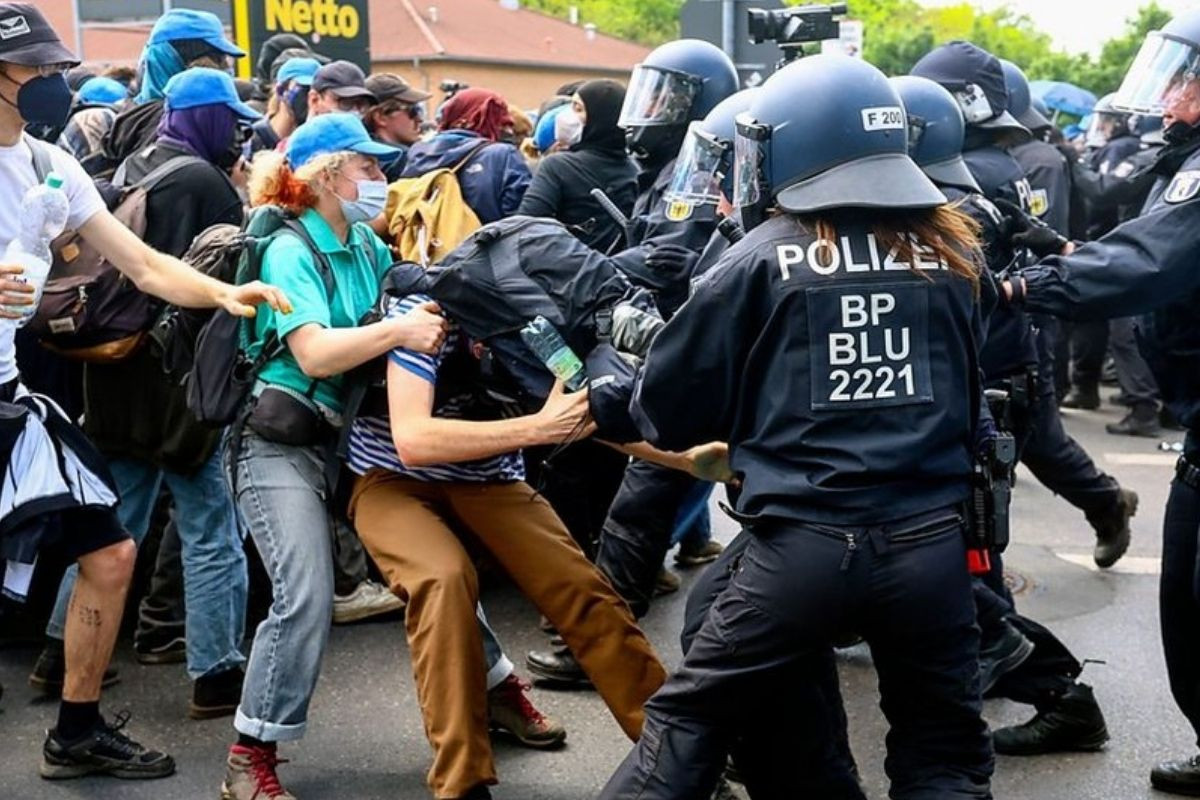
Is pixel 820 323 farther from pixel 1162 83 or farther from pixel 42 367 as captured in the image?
pixel 42 367

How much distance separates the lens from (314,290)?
13.5 ft

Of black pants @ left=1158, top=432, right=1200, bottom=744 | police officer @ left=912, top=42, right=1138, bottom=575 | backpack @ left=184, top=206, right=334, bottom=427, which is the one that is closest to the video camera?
police officer @ left=912, top=42, right=1138, bottom=575

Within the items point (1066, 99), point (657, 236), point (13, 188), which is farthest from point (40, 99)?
point (1066, 99)

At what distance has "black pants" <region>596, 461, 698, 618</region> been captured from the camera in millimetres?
5219

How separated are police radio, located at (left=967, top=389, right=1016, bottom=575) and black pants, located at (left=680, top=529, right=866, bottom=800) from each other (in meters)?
0.40

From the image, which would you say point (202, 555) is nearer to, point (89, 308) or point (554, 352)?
point (89, 308)

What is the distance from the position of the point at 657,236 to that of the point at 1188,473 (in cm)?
185

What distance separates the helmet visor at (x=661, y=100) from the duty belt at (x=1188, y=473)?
242 centimetres

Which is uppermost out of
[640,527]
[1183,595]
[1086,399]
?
[1183,595]

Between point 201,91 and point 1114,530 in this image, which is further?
point 1114,530

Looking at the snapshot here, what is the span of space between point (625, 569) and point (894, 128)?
2482 mm

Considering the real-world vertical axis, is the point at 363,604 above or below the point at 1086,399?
above

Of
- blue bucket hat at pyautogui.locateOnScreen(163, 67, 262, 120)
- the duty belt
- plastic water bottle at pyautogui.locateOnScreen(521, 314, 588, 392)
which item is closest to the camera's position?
plastic water bottle at pyautogui.locateOnScreen(521, 314, 588, 392)

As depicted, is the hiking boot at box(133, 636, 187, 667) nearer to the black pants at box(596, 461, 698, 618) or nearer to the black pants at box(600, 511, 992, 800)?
the black pants at box(596, 461, 698, 618)
